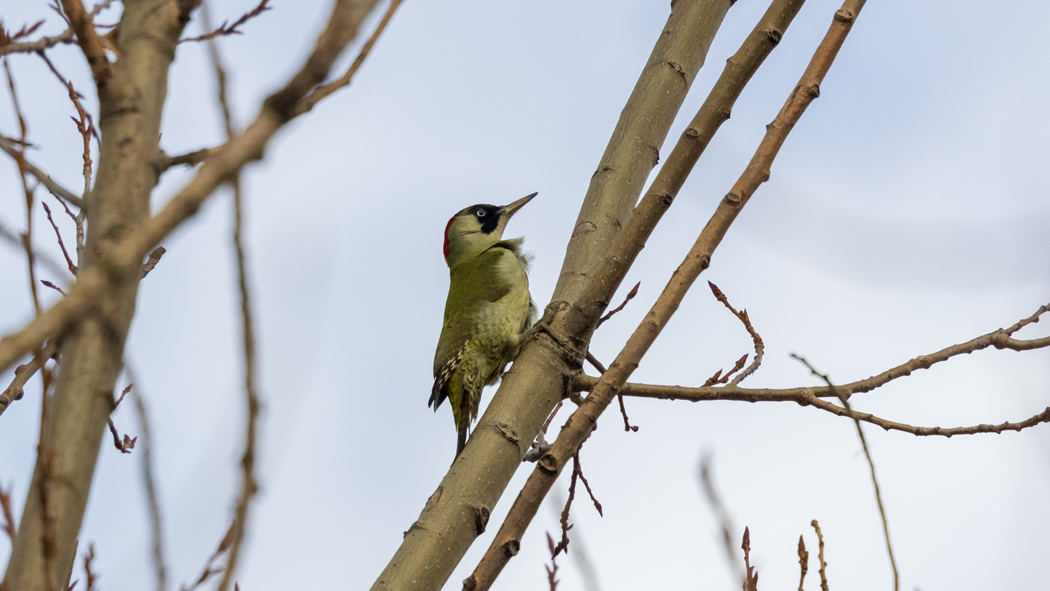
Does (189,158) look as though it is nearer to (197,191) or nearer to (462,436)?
(197,191)

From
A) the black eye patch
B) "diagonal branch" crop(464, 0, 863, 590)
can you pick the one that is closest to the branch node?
"diagonal branch" crop(464, 0, 863, 590)

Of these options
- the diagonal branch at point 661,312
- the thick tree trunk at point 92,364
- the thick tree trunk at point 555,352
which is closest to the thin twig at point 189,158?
the thick tree trunk at point 92,364

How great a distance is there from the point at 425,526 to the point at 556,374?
0.67 m

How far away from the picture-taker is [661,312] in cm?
181

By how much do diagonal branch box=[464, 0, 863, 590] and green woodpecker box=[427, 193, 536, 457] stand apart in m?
2.78

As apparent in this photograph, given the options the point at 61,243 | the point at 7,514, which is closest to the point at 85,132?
the point at 61,243

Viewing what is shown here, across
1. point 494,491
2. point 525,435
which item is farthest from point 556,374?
point 494,491

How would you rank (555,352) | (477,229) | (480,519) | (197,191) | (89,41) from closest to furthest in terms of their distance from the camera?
(197,191), (89,41), (480,519), (555,352), (477,229)

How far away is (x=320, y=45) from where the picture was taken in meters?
0.86

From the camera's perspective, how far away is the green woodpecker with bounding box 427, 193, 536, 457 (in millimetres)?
4879

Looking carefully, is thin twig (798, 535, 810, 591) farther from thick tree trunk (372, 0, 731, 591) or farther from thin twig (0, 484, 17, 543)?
thin twig (0, 484, 17, 543)

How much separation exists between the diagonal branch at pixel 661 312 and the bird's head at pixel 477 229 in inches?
184

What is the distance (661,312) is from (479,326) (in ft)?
10.4

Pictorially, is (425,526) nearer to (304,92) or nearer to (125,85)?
(125,85)
